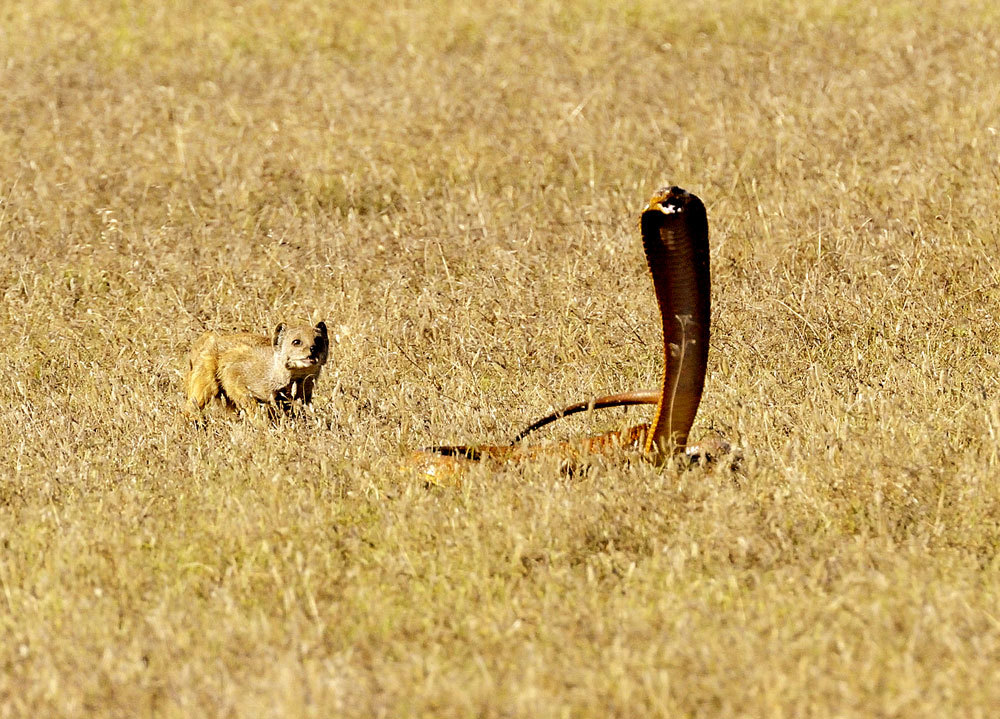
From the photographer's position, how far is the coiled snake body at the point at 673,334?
213 inches

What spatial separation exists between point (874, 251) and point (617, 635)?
5.17 metres

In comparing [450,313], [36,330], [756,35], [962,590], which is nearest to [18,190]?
[36,330]

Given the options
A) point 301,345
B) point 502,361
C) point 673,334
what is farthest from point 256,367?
point 673,334

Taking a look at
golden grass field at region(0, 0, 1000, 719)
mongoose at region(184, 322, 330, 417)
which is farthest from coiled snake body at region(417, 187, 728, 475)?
mongoose at region(184, 322, 330, 417)

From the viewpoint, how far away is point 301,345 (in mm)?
7438

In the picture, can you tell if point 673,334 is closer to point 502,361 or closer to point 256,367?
point 502,361

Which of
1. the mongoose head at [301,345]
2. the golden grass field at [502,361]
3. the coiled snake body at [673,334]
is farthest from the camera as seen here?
the mongoose head at [301,345]

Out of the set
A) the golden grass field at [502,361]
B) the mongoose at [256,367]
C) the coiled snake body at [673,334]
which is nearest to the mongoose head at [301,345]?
the mongoose at [256,367]

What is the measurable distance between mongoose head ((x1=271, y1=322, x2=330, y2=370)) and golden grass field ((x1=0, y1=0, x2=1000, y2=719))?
22 centimetres

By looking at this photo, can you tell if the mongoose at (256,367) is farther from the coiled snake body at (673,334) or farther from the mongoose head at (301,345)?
the coiled snake body at (673,334)

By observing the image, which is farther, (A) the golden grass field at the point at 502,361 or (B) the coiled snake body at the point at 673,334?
(B) the coiled snake body at the point at 673,334

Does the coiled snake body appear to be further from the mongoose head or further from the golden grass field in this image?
the mongoose head

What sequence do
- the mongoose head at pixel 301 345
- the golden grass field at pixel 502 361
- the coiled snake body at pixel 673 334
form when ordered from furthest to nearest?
the mongoose head at pixel 301 345 → the coiled snake body at pixel 673 334 → the golden grass field at pixel 502 361

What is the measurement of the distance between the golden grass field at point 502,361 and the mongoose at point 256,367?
226mm
